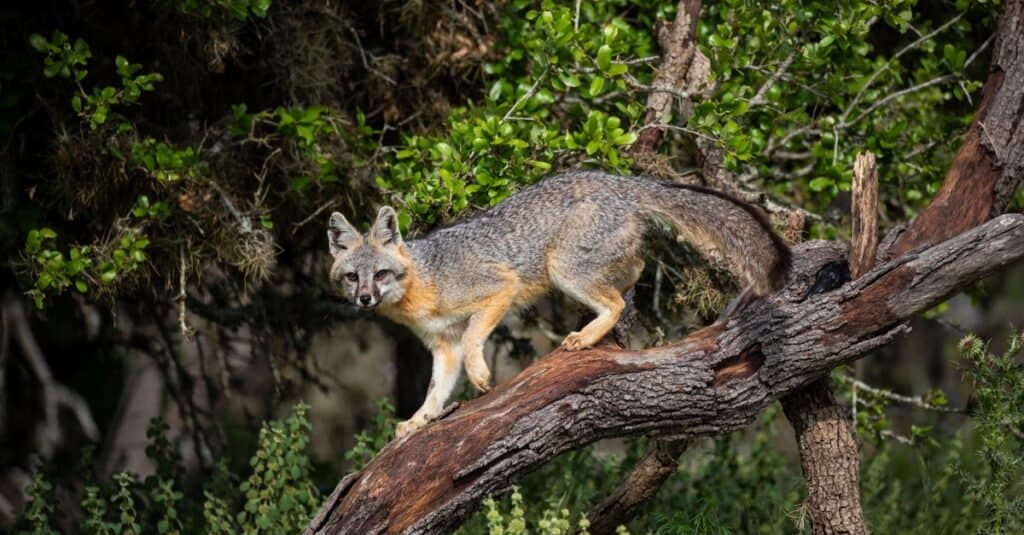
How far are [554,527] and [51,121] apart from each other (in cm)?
426

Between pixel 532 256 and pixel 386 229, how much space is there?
2.88 feet

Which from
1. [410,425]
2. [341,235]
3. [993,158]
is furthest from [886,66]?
[410,425]

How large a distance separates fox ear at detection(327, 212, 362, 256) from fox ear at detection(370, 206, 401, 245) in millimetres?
152

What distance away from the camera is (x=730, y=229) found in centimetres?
691

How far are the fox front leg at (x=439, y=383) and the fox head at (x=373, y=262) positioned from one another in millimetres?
455

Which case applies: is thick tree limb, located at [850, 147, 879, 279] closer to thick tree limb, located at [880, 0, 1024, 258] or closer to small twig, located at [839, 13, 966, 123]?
thick tree limb, located at [880, 0, 1024, 258]

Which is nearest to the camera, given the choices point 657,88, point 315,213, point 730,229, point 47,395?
point 730,229

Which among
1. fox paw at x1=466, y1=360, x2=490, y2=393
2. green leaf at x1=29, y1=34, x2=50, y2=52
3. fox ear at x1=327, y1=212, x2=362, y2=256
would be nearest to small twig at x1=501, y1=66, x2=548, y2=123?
fox ear at x1=327, y1=212, x2=362, y2=256

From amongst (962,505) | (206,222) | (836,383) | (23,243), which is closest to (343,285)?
(206,222)

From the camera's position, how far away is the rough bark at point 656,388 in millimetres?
6316

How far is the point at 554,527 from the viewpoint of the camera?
605 cm

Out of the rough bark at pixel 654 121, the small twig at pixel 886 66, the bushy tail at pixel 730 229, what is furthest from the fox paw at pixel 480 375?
the small twig at pixel 886 66

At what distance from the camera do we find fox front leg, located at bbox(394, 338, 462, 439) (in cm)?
722

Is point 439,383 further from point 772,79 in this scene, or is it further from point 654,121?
point 772,79
